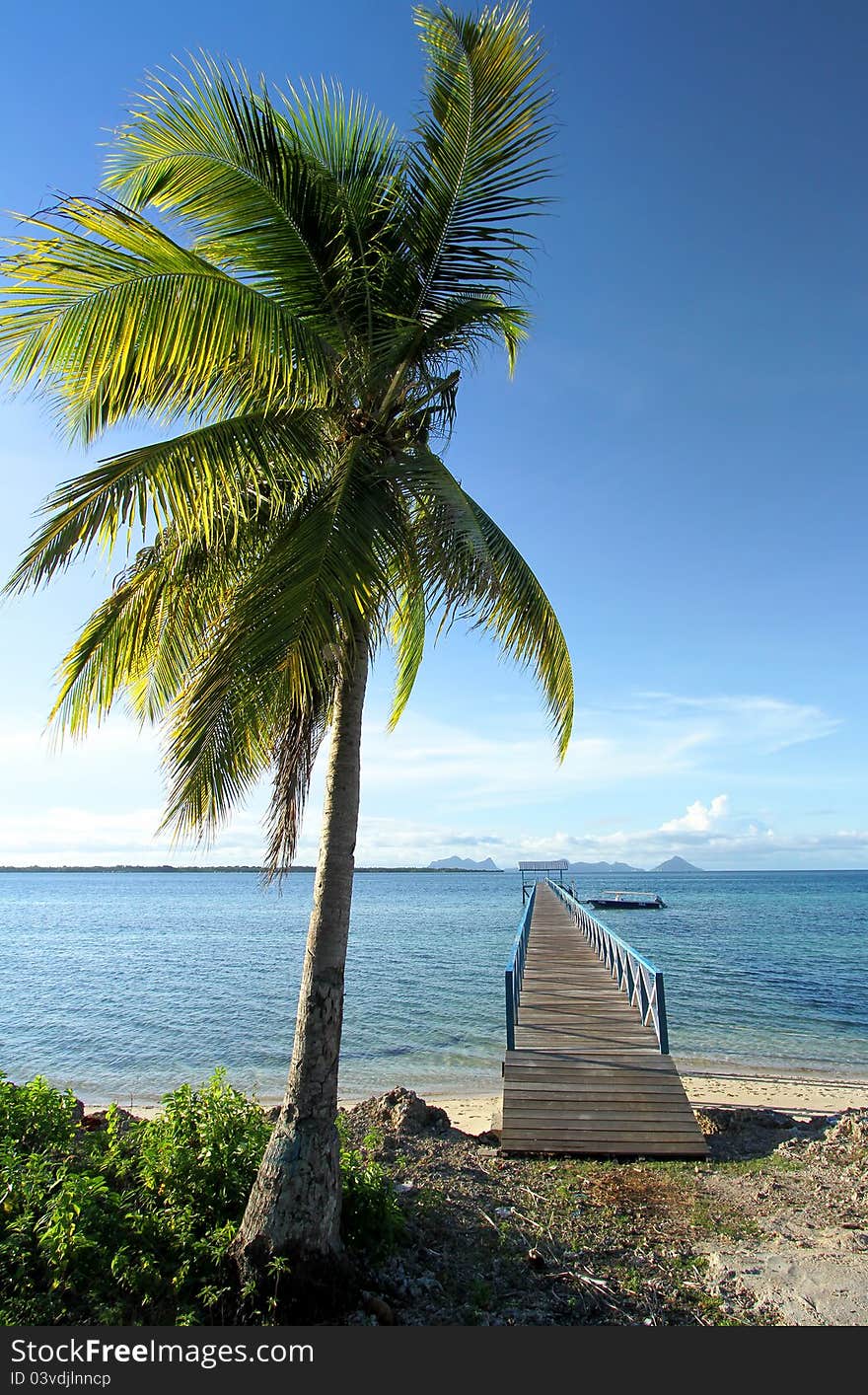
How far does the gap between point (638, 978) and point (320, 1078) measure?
8534 mm

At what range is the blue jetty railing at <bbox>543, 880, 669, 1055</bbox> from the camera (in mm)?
9883

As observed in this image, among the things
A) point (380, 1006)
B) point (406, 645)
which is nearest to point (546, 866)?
point (380, 1006)

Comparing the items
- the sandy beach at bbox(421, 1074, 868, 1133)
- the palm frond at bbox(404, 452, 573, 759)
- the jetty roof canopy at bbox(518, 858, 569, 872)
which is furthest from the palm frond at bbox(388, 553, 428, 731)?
the jetty roof canopy at bbox(518, 858, 569, 872)

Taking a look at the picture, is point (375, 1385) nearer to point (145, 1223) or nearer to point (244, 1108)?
point (145, 1223)

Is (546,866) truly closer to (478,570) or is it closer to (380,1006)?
(380,1006)

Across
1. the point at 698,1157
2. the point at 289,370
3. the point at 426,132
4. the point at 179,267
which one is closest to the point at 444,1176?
the point at 698,1157

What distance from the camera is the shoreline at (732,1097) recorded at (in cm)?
1266

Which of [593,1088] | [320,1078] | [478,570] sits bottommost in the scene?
[593,1088]

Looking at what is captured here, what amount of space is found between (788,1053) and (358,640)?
17.0 meters

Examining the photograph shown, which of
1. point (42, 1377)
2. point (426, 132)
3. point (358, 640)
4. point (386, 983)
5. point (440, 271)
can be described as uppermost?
point (426, 132)

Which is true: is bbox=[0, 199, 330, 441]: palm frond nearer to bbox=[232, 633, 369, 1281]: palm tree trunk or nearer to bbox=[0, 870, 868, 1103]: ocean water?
bbox=[232, 633, 369, 1281]: palm tree trunk

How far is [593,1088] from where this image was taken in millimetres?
8906

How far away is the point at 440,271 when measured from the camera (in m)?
5.40

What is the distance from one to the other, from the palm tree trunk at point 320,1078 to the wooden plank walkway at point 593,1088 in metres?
4.34
